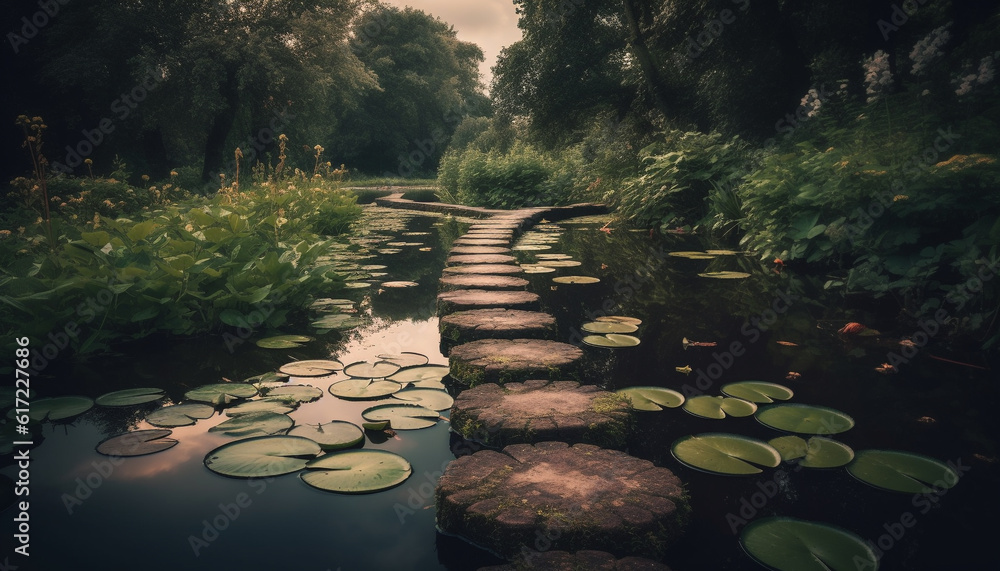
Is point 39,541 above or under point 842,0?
under

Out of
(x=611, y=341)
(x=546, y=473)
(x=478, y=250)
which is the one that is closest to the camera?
(x=546, y=473)

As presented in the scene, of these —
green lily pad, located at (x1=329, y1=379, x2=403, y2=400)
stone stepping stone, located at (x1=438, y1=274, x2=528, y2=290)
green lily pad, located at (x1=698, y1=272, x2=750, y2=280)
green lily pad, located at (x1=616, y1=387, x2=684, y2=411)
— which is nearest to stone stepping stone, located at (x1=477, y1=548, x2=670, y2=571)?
green lily pad, located at (x1=616, y1=387, x2=684, y2=411)

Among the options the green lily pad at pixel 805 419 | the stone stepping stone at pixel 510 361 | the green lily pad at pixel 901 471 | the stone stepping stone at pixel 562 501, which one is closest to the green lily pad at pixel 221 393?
the stone stepping stone at pixel 510 361

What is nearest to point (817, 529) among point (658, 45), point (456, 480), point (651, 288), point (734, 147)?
point (456, 480)

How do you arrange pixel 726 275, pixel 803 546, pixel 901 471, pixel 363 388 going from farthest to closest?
pixel 726 275 → pixel 363 388 → pixel 901 471 → pixel 803 546

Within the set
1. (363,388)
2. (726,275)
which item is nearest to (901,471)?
(363,388)

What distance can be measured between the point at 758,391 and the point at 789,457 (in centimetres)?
48

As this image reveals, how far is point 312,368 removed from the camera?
229cm

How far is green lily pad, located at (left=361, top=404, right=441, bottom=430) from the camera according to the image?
180cm

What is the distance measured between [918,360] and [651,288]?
1656 mm

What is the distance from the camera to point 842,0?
6.38m

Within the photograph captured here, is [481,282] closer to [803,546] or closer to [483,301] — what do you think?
[483,301]

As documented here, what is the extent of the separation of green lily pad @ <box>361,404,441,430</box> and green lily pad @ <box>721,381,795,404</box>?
1.05 meters

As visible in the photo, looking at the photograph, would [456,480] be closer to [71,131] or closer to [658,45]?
[658,45]
